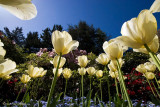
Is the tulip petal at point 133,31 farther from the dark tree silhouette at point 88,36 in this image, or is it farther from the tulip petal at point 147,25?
the dark tree silhouette at point 88,36

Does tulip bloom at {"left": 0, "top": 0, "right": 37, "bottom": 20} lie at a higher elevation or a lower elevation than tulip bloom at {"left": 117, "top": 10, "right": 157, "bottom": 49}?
lower

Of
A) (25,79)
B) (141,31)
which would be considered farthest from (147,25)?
(25,79)

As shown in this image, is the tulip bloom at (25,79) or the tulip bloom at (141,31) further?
the tulip bloom at (25,79)

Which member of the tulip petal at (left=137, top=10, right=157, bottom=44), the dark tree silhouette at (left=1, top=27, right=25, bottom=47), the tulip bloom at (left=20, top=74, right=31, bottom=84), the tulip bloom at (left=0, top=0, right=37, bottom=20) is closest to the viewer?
the tulip bloom at (left=0, top=0, right=37, bottom=20)

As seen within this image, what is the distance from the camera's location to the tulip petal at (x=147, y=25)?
0.47 metres

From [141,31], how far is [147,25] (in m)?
0.04

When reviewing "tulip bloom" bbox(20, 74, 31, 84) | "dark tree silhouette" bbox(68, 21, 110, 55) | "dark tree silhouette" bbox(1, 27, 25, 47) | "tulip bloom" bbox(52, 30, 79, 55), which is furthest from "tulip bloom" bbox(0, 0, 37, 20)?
"dark tree silhouette" bbox(1, 27, 25, 47)

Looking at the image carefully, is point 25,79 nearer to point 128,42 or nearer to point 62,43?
point 62,43

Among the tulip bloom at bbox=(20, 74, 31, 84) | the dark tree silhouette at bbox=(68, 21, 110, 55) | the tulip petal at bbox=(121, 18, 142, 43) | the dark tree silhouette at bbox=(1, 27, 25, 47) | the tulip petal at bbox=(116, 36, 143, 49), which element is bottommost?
the tulip petal at bbox=(116, 36, 143, 49)

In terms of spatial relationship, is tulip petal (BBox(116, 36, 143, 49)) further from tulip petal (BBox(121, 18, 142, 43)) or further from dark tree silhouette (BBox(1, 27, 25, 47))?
dark tree silhouette (BBox(1, 27, 25, 47))

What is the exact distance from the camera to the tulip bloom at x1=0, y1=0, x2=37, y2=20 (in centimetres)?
28

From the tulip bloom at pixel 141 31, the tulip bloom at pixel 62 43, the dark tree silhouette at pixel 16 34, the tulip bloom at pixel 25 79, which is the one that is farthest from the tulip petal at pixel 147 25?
the dark tree silhouette at pixel 16 34

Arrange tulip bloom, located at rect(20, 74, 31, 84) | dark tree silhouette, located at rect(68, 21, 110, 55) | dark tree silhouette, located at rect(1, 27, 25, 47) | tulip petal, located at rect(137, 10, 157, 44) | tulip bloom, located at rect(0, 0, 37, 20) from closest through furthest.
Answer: tulip bloom, located at rect(0, 0, 37, 20) < tulip petal, located at rect(137, 10, 157, 44) < tulip bloom, located at rect(20, 74, 31, 84) < dark tree silhouette, located at rect(68, 21, 110, 55) < dark tree silhouette, located at rect(1, 27, 25, 47)

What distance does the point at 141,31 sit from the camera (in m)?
0.52
